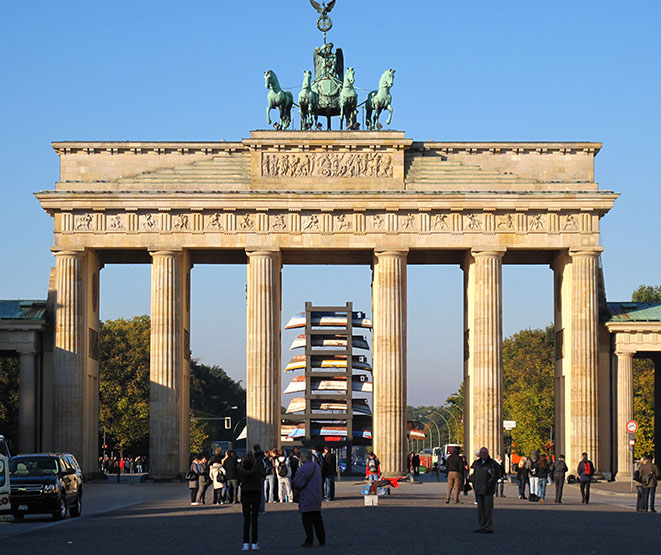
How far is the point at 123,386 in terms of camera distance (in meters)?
119

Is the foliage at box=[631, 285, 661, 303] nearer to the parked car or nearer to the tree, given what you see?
the tree

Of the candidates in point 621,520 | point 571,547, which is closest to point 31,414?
point 621,520

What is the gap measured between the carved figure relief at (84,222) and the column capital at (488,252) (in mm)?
20614

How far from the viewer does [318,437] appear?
252ft

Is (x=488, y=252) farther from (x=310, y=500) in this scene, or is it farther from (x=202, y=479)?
(x=310, y=500)

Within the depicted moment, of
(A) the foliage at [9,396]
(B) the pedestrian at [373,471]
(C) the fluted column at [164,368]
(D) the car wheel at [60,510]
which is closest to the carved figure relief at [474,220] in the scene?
(C) the fluted column at [164,368]

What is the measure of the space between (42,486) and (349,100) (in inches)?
1545

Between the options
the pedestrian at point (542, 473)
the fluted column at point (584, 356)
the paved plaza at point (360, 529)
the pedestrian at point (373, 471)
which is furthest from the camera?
the fluted column at point (584, 356)

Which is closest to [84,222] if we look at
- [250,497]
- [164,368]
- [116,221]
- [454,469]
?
[116,221]

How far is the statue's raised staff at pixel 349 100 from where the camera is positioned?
7369 centimetres

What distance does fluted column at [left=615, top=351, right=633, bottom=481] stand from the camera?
233ft

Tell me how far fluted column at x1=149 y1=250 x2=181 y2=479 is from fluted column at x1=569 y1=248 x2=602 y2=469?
21207 millimetres

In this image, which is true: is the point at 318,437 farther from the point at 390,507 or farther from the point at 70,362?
the point at 390,507

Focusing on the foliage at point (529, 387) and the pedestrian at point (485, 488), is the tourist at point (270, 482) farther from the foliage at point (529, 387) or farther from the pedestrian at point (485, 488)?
the foliage at point (529, 387)
